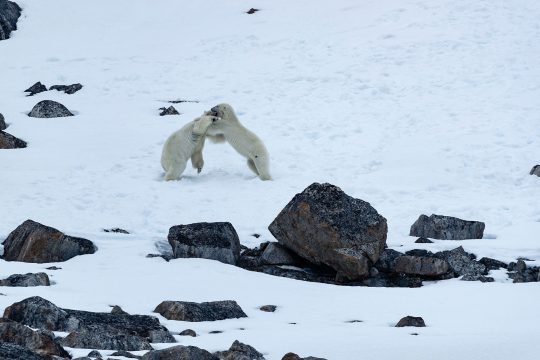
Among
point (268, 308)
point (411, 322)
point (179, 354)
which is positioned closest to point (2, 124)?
point (268, 308)

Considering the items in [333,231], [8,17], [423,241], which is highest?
[8,17]

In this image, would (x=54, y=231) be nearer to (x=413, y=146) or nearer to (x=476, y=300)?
(x=476, y=300)

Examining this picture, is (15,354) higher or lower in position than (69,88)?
lower

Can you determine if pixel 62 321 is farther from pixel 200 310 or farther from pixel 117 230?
pixel 117 230

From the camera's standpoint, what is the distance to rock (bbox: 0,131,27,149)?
17094 millimetres

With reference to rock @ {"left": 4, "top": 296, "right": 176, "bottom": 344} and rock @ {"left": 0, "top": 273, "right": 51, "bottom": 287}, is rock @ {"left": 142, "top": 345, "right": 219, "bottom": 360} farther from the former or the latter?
rock @ {"left": 0, "top": 273, "right": 51, "bottom": 287}

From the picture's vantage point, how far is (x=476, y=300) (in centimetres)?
920

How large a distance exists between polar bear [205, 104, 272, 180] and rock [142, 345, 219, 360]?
987cm

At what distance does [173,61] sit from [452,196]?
39.4ft

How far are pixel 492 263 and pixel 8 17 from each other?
21558 mm

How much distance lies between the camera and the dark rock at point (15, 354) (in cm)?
540

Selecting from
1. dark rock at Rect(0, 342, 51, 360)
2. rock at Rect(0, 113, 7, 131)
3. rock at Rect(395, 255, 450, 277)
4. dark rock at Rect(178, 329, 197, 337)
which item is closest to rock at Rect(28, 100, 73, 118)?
rock at Rect(0, 113, 7, 131)

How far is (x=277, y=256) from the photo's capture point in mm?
11195

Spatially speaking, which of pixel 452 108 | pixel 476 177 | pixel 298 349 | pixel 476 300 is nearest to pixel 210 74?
pixel 452 108
